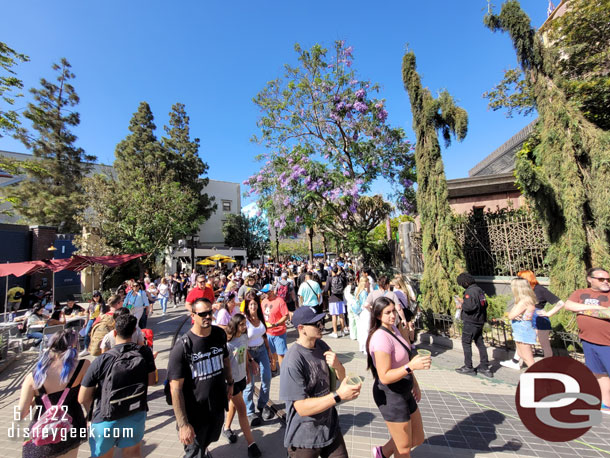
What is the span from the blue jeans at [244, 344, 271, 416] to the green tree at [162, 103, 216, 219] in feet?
83.8

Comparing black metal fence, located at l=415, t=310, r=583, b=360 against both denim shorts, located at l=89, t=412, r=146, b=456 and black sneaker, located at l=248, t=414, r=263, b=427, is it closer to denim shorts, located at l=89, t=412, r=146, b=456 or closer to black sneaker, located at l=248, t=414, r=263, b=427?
black sneaker, located at l=248, t=414, r=263, b=427

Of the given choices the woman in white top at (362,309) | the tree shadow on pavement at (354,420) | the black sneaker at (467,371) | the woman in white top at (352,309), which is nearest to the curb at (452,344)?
the black sneaker at (467,371)

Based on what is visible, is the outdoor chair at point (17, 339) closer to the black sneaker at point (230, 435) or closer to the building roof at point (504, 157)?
the black sneaker at point (230, 435)

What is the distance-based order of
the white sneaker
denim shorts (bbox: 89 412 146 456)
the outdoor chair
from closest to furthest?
1. denim shorts (bbox: 89 412 146 456)
2. the white sneaker
3. the outdoor chair

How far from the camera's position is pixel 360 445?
3.17 meters

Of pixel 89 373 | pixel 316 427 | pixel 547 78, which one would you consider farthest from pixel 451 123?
pixel 89 373

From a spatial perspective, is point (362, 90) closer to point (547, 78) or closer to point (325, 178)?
point (325, 178)

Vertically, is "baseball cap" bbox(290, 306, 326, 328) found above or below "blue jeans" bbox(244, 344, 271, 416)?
above

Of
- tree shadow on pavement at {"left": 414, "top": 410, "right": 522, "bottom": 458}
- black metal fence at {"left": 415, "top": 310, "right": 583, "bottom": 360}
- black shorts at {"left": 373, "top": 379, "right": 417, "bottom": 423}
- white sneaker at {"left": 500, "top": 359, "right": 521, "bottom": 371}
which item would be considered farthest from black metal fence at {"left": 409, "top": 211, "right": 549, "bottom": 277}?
black shorts at {"left": 373, "top": 379, "right": 417, "bottom": 423}

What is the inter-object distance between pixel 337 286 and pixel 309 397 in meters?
6.07

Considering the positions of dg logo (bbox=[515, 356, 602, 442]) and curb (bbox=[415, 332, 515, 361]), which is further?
curb (bbox=[415, 332, 515, 361])

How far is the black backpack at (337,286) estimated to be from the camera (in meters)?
8.04

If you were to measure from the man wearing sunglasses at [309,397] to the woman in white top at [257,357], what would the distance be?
1.90 m

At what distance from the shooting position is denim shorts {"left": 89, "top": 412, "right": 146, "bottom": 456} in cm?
229
